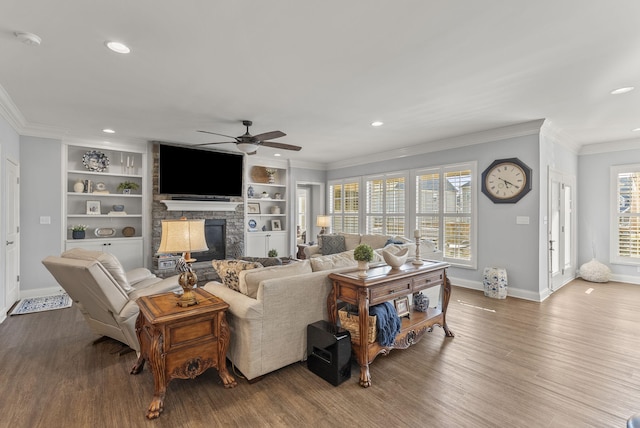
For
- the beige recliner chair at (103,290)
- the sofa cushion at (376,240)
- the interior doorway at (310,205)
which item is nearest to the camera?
the beige recliner chair at (103,290)

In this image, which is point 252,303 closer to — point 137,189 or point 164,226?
point 164,226

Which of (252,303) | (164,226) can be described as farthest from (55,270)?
(252,303)

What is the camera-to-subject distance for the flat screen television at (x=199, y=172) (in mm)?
5816

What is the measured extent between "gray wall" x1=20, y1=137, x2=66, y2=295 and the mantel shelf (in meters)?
1.61

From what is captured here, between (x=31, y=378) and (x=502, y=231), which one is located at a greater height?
(x=502, y=231)

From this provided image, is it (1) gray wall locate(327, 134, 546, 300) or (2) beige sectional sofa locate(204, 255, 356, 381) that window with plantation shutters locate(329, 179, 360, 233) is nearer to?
(1) gray wall locate(327, 134, 546, 300)

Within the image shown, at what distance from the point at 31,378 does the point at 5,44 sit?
106 inches

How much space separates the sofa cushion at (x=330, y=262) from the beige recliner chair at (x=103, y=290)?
57.1 inches

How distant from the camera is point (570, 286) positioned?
217 inches

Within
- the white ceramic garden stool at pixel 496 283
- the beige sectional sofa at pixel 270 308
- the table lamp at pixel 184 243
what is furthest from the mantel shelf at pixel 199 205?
the white ceramic garden stool at pixel 496 283

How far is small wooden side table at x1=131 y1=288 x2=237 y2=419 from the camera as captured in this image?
2098 mm

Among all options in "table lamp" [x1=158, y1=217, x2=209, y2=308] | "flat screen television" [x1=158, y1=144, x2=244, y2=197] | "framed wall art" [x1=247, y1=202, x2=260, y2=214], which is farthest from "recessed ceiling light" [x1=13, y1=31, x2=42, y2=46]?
"framed wall art" [x1=247, y1=202, x2=260, y2=214]

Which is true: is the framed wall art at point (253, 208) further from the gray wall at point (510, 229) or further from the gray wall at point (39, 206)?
the gray wall at point (510, 229)

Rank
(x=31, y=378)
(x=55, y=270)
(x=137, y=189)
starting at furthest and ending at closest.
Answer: (x=137, y=189), (x=55, y=270), (x=31, y=378)
